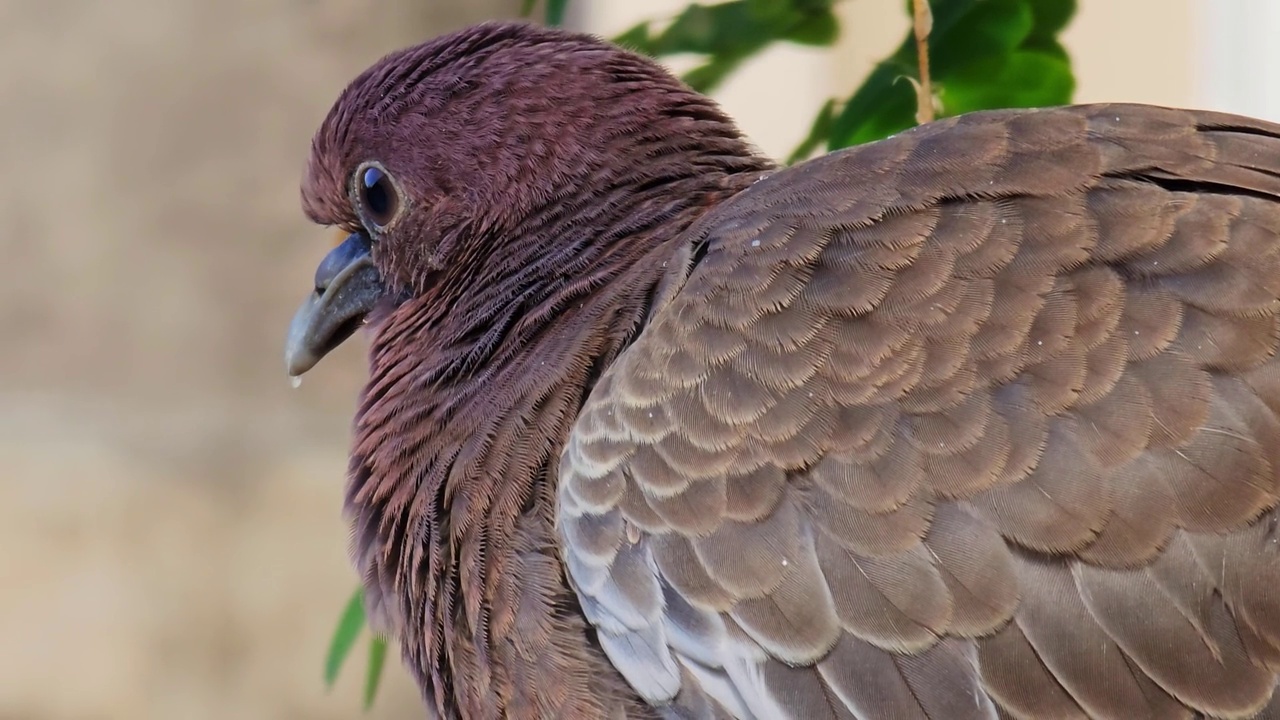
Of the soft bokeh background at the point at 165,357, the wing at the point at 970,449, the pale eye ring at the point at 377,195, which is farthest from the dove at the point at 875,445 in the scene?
the soft bokeh background at the point at 165,357

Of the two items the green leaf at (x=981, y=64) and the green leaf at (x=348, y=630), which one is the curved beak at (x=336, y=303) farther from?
the green leaf at (x=981, y=64)

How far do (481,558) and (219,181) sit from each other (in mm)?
1358

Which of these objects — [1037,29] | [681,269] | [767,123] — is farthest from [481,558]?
[767,123]

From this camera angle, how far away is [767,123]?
1.58m

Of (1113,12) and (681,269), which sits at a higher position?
(681,269)

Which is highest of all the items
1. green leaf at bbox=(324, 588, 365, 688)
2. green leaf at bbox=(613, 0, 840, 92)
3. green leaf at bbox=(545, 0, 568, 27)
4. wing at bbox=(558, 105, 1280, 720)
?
green leaf at bbox=(545, 0, 568, 27)

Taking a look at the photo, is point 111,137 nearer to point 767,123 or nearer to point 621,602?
point 767,123

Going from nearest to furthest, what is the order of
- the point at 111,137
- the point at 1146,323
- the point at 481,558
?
1. the point at 1146,323
2. the point at 481,558
3. the point at 111,137

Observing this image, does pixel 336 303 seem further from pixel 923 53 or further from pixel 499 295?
pixel 923 53

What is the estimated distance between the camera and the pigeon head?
76cm

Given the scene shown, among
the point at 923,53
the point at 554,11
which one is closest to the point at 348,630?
the point at 554,11

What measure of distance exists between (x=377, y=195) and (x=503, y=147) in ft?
0.42

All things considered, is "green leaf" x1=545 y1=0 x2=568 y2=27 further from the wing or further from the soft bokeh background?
the soft bokeh background

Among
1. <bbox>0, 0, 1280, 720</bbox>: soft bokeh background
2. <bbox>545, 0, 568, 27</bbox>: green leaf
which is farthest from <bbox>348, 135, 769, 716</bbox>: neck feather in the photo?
<bbox>0, 0, 1280, 720</bbox>: soft bokeh background
